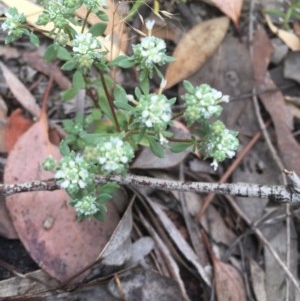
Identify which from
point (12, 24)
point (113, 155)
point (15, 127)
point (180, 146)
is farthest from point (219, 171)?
point (12, 24)

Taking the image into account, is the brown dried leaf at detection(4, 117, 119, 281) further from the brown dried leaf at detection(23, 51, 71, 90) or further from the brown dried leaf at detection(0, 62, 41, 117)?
the brown dried leaf at detection(23, 51, 71, 90)

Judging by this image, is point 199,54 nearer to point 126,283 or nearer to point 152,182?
point 152,182

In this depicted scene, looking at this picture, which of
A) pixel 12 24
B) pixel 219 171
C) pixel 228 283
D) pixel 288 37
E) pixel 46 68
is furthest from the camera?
pixel 288 37

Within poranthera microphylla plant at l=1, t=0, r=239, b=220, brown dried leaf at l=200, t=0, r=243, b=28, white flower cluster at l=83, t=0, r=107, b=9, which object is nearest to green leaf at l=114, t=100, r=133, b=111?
poranthera microphylla plant at l=1, t=0, r=239, b=220

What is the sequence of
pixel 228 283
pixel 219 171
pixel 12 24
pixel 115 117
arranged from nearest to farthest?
pixel 12 24, pixel 115 117, pixel 228 283, pixel 219 171

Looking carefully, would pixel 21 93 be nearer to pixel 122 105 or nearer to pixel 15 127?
pixel 15 127

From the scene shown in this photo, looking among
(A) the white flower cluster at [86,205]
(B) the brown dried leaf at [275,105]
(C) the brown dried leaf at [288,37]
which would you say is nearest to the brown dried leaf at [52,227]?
(A) the white flower cluster at [86,205]

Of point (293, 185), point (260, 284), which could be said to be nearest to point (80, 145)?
point (293, 185)
